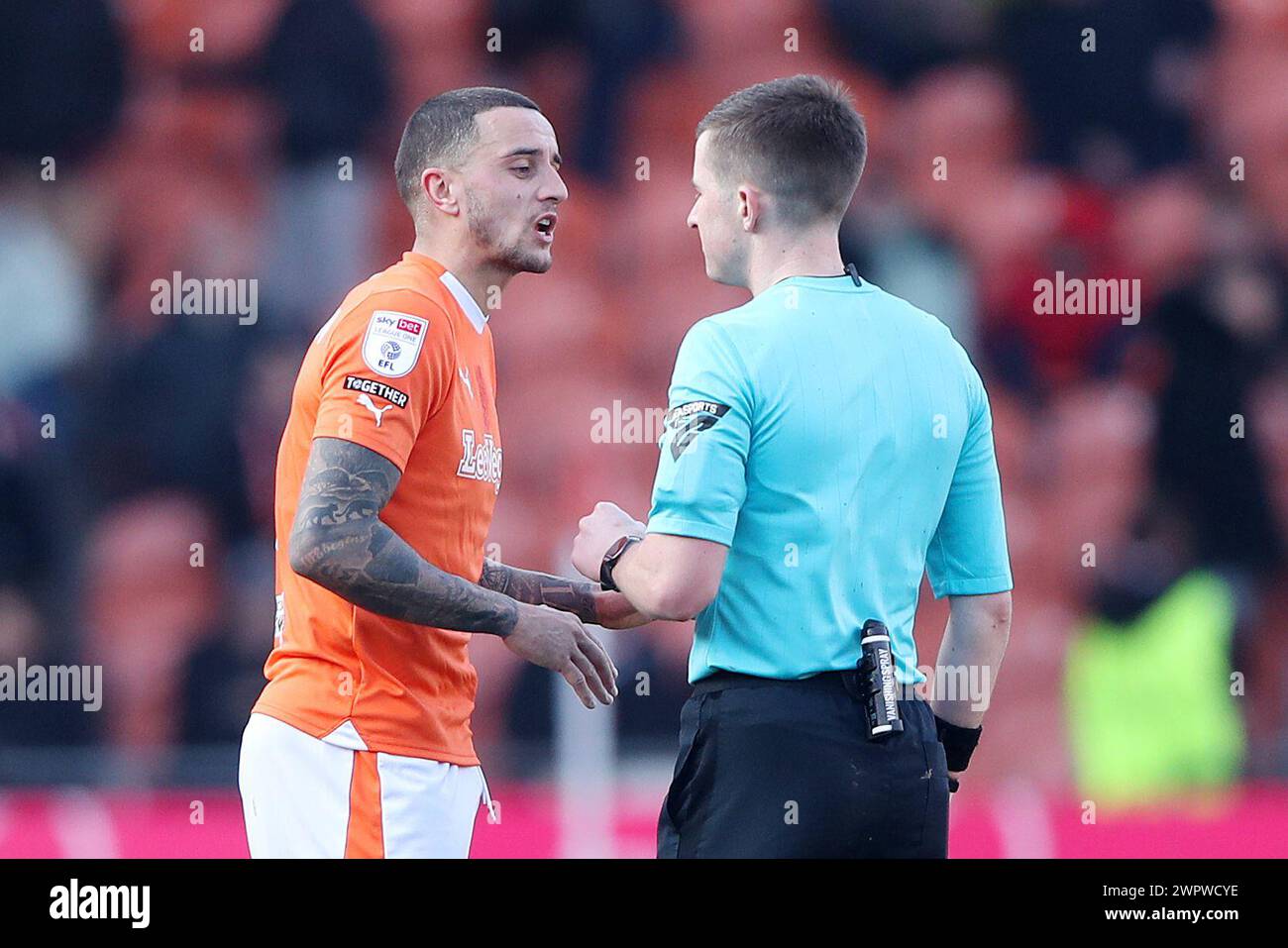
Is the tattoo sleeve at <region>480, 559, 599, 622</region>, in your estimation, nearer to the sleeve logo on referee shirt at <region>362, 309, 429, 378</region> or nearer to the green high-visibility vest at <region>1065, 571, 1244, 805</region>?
the sleeve logo on referee shirt at <region>362, 309, 429, 378</region>

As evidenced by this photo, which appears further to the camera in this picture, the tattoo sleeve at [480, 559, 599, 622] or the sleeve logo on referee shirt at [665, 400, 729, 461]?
the tattoo sleeve at [480, 559, 599, 622]

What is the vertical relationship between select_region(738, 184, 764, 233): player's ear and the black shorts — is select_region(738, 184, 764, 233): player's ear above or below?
above

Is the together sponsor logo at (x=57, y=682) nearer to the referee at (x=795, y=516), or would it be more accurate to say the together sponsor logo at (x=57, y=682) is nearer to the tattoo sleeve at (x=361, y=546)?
the tattoo sleeve at (x=361, y=546)

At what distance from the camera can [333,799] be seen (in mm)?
2801

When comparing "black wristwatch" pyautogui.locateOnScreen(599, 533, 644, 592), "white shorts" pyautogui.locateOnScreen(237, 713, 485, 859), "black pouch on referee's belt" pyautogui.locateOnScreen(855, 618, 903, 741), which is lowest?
"white shorts" pyautogui.locateOnScreen(237, 713, 485, 859)

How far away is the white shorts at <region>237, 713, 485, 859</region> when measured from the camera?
2803 mm

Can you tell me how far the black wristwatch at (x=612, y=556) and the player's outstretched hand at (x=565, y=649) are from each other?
0.50 ft

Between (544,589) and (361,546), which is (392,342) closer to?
(361,546)

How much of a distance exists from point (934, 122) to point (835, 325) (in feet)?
13.2

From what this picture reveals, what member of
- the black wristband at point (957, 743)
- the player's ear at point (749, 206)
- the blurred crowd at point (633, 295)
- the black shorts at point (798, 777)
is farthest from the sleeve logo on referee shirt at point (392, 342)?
the blurred crowd at point (633, 295)

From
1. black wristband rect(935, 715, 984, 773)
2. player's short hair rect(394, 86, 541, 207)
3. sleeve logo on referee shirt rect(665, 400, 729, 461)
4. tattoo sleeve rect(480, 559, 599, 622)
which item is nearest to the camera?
sleeve logo on referee shirt rect(665, 400, 729, 461)

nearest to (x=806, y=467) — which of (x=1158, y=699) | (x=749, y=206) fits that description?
(x=749, y=206)

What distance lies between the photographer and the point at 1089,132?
6.46 meters
